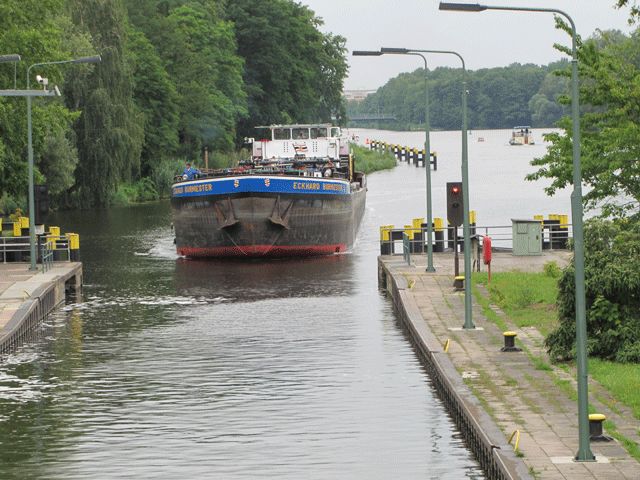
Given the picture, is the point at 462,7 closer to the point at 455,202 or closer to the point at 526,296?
the point at 455,202

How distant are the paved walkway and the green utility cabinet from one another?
44.7 ft

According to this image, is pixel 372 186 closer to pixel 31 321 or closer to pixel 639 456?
pixel 31 321

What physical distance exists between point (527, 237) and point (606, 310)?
843 inches

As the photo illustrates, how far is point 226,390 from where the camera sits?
2562cm

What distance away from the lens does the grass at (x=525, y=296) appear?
30734 mm

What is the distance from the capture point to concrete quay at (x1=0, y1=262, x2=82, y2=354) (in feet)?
105

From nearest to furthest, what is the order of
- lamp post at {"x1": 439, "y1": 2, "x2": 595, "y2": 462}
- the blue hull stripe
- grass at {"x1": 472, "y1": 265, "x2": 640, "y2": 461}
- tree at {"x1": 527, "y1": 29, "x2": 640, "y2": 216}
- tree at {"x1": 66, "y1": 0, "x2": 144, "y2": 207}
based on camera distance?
1. lamp post at {"x1": 439, "y1": 2, "x2": 595, "y2": 462}
2. grass at {"x1": 472, "y1": 265, "x2": 640, "y2": 461}
3. tree at {"x1": 527, "y1": 29, "x2": 640, "y2": 216}
4. the blue hull stripe
5. tree at {"x1": 66, "y1": 0, "x2": 144, "y2": 207}

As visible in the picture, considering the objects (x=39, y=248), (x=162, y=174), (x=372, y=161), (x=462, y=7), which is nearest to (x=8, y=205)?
(x=162, y=174)

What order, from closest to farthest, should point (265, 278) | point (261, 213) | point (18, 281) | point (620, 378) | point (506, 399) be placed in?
point (506, 399), point (620, 378), point (18, 281), point (265, 278), point (261, 213)

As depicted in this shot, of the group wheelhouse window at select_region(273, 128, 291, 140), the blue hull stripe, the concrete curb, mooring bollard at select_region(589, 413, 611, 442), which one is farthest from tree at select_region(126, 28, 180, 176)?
mooring bollard at select_region(589, 413, 611, 442)

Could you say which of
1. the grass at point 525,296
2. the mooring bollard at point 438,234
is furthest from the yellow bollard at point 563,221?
the grass at point 525,296

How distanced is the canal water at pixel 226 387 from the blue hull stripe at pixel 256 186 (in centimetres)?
402

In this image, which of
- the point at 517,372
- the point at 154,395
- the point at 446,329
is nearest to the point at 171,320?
the point at 446,329

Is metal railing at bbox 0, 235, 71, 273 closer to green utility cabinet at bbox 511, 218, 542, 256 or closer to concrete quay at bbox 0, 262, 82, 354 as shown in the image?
concrete quay at bbox 0, 262, 82, 354
